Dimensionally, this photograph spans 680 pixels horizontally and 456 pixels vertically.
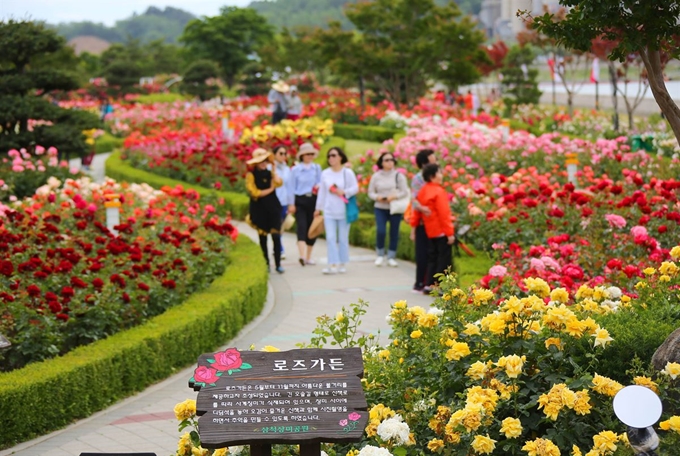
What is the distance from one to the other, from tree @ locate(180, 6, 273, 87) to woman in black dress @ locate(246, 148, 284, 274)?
3999 cm

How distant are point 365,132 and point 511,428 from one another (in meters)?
23.2

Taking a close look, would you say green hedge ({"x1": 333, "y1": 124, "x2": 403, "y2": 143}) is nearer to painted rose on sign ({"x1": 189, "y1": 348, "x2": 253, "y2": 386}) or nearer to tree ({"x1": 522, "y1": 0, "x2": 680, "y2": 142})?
tree ({"x1": 522, "y1": 0, "x2": 680, "y2": 142})

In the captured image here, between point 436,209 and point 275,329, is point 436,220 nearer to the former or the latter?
point 436,209

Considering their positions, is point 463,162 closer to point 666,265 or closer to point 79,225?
point 79,225

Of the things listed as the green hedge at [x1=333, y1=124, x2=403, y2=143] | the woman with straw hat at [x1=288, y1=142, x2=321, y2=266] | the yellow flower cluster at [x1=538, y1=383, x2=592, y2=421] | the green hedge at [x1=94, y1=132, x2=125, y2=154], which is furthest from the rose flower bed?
the green hedge at [x1=94, y1=132, x2=125, y2=154]

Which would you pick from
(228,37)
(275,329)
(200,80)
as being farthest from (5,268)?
(228,37)

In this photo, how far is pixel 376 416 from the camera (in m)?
4.68

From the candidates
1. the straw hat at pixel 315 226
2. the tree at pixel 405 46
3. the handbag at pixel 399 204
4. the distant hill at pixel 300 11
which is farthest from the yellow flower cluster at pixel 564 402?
the distant hill at pixel 300 11

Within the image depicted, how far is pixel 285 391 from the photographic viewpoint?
4273 mm

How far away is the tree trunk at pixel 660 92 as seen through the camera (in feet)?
15.8

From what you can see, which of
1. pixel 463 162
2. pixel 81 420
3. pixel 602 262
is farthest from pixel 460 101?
pixel 81 420

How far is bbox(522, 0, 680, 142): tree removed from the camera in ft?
15.8

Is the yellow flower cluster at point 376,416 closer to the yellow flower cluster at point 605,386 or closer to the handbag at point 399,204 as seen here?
the yellow flower cluster at point 605,386

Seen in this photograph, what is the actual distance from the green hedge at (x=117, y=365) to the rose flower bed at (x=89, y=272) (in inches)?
7.5
